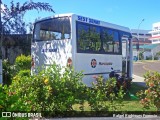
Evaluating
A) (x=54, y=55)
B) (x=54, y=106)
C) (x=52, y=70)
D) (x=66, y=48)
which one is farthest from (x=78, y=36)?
(x=54, y=106)

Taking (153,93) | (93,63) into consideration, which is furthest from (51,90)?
(93,63)

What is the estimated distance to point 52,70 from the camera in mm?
6566

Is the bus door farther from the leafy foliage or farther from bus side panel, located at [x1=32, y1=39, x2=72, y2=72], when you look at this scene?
the leafy foliage

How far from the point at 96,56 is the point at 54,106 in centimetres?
531

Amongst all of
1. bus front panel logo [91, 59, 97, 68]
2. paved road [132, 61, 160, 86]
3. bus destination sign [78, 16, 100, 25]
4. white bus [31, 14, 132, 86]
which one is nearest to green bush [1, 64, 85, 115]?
paved road [132, 61, 160, 86]

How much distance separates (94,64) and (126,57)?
392 cm

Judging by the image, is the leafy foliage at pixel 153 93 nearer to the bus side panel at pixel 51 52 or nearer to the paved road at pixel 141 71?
the paved road at pixel 141 71

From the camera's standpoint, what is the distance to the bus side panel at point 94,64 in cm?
1029

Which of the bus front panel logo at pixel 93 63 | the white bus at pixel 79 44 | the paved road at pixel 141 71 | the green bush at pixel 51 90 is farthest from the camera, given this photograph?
the paved road at pixel 141 71

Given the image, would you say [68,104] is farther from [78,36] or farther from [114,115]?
[78,36]

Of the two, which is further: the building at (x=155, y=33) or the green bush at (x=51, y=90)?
the building at (x=155, y=33)

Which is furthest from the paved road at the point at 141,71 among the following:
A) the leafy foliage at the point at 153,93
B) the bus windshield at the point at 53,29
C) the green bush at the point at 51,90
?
the bus windshield at the point at 53,29

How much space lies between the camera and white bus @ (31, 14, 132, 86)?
10.1m

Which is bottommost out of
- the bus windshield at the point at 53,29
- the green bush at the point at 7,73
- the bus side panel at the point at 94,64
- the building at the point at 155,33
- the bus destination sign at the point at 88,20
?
the green bush at the point at 7,73
